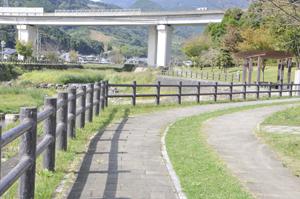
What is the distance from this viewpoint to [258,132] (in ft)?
29.9

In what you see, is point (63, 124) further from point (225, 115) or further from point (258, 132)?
point (225, 115)

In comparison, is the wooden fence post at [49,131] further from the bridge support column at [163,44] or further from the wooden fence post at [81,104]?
the bridge support column at [163,44]

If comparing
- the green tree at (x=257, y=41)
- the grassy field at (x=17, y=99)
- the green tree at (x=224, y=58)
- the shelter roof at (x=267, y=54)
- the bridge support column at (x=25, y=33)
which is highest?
the bridge support column at (x=25, y=33)

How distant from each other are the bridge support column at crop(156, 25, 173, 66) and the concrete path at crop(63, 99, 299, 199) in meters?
58.8

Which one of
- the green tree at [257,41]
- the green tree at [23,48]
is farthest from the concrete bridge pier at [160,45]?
the green tree at [23,48]

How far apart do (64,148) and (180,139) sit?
311 cm

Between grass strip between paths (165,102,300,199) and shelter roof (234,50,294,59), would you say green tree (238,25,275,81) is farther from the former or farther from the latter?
grass strip between paths (165,102,300,199)

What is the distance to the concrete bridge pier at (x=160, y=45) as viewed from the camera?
2613 inches

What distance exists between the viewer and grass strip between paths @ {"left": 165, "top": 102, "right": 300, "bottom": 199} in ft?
14.6

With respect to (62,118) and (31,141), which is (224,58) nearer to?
(62,118)

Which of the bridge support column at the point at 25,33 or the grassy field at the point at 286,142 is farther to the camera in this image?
the bridge support column at the point at 25,33

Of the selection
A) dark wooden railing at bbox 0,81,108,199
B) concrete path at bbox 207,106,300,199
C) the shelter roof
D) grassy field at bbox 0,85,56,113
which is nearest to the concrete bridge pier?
the shelter roof

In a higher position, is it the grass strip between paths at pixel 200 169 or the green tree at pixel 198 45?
the green tree at pixel 198 45

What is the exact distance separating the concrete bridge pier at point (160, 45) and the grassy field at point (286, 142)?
56442mm
